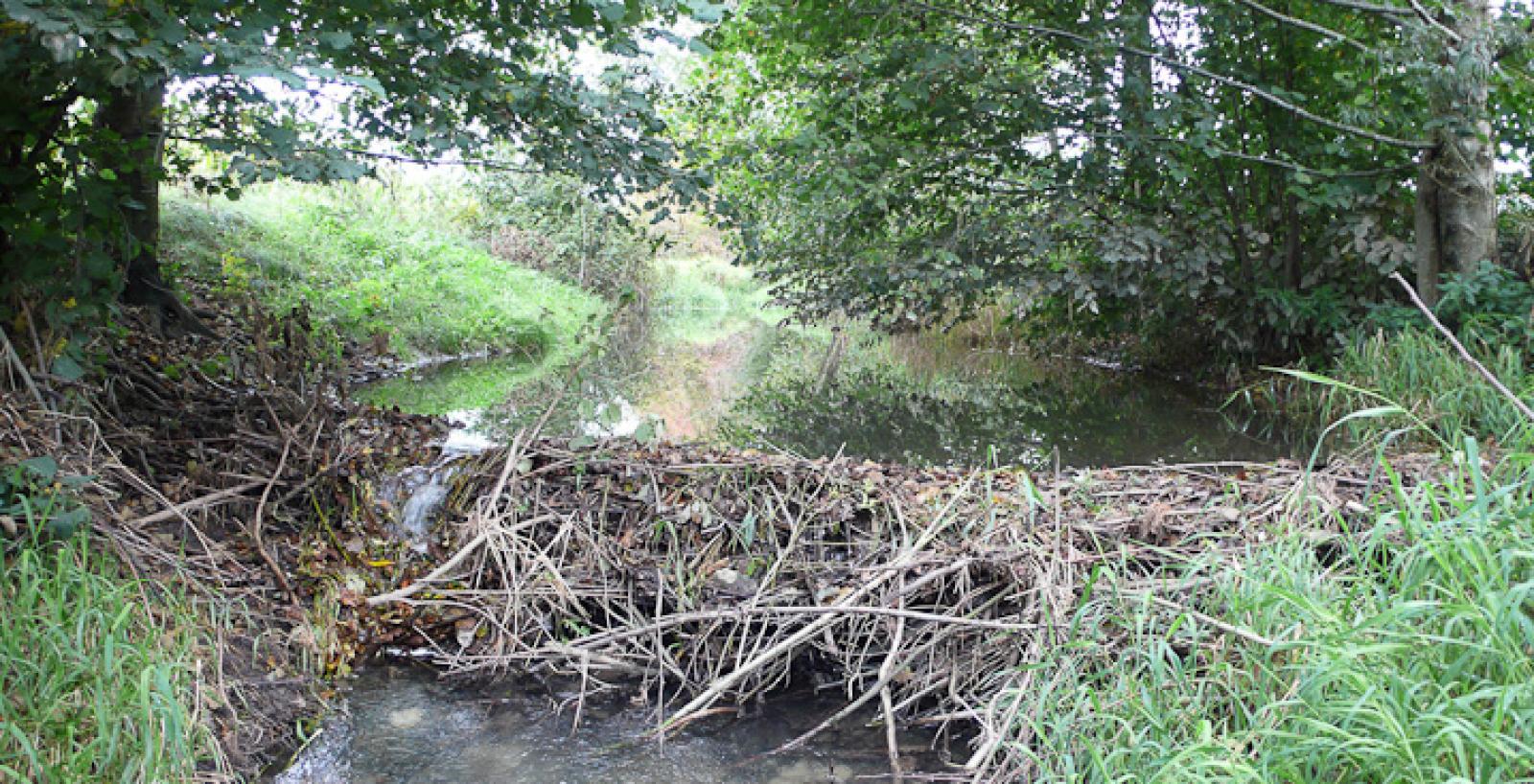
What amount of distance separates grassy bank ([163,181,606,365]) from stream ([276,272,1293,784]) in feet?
2.57

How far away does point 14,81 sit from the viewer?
3078 mm

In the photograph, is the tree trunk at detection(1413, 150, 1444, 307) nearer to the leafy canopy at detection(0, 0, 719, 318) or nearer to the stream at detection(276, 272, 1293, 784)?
the stream at detection(276, 272, 1293, 784)

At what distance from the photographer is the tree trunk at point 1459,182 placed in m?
6.93

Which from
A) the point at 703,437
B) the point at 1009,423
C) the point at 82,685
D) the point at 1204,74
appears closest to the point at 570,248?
the point at 703,437

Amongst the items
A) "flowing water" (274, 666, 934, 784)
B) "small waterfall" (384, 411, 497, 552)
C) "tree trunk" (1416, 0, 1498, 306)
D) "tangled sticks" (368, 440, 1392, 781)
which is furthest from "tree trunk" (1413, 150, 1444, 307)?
"small waterfall" (384, 411, 497, 552)

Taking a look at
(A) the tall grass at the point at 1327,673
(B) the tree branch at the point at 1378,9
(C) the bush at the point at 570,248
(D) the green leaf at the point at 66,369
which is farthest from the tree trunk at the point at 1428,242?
(C) the bush at the point at 570,248

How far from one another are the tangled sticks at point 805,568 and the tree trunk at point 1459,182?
4631mm

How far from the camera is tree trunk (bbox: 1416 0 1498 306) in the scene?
6926 millimetres

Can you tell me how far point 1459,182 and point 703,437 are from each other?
6125 millimetres

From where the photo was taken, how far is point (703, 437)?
7.69 meters

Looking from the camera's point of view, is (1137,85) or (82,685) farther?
(1137,85)

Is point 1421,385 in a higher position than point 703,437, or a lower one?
higher

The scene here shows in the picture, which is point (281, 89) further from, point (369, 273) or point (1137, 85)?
point (369, 273)

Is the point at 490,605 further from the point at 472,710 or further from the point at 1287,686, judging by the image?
the point at 1287,686
